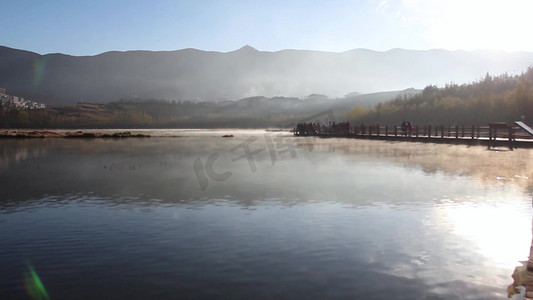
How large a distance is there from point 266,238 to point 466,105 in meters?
96.3

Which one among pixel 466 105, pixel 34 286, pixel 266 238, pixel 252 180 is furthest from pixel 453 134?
pixel 466 105

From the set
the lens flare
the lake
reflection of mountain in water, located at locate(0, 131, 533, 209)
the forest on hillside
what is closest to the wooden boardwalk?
the lake

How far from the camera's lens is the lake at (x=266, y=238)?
736 cm

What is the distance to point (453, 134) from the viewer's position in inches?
1962

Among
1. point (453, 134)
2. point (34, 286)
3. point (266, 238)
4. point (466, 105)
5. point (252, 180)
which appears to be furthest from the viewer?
point (466, 105)

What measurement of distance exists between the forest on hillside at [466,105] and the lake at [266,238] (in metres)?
57.9

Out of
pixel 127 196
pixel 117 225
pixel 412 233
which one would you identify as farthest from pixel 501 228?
pixel 127 196

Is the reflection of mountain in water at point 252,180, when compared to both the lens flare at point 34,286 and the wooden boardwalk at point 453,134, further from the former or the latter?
the lens flare at point 34,286

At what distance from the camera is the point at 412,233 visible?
34.6 ft

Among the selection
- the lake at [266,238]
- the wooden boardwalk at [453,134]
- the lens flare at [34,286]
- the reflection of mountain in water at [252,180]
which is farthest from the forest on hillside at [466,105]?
the lens flare at [34,286]

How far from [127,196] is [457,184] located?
11.7m

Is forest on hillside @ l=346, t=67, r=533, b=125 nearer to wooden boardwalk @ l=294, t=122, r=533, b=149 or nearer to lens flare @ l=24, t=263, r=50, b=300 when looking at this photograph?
wooden boardwalk @ l=294, t=122, r=533, b=149

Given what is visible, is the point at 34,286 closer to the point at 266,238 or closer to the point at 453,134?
the point at 266,238

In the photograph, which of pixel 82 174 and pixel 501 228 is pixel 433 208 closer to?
pixel 501 228
